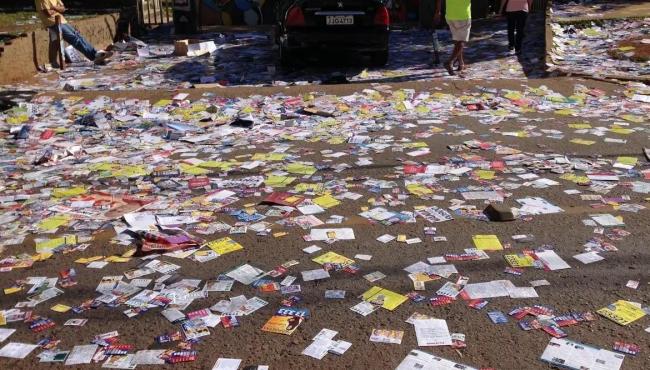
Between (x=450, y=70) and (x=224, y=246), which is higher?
(x=450, y=70)

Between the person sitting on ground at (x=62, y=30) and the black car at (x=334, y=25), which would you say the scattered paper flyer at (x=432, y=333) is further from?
the person sitting on ground at (x=62, y=30)

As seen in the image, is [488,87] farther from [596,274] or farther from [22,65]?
[22,65]

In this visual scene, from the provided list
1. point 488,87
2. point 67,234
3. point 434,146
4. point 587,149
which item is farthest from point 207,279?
point 488,87

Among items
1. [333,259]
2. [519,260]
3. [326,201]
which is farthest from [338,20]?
[519,260]

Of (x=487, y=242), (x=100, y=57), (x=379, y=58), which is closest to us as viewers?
(x=487, y=242)

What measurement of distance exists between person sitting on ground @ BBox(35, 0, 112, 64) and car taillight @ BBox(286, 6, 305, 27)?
12.5 feet

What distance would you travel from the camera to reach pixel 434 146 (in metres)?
6.48

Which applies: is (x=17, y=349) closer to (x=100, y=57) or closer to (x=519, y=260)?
(x=519, y=260)

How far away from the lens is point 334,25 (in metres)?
9.94

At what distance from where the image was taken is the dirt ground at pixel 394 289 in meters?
3.07

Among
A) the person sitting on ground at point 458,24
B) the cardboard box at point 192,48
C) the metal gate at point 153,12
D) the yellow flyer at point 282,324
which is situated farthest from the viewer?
the metal gate at point 153,12

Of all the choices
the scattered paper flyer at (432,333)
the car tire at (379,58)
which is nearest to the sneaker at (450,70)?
the car tire at (379,58)

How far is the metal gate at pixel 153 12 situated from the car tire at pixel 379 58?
23.4 feet

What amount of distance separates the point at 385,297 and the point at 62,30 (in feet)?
31.9
